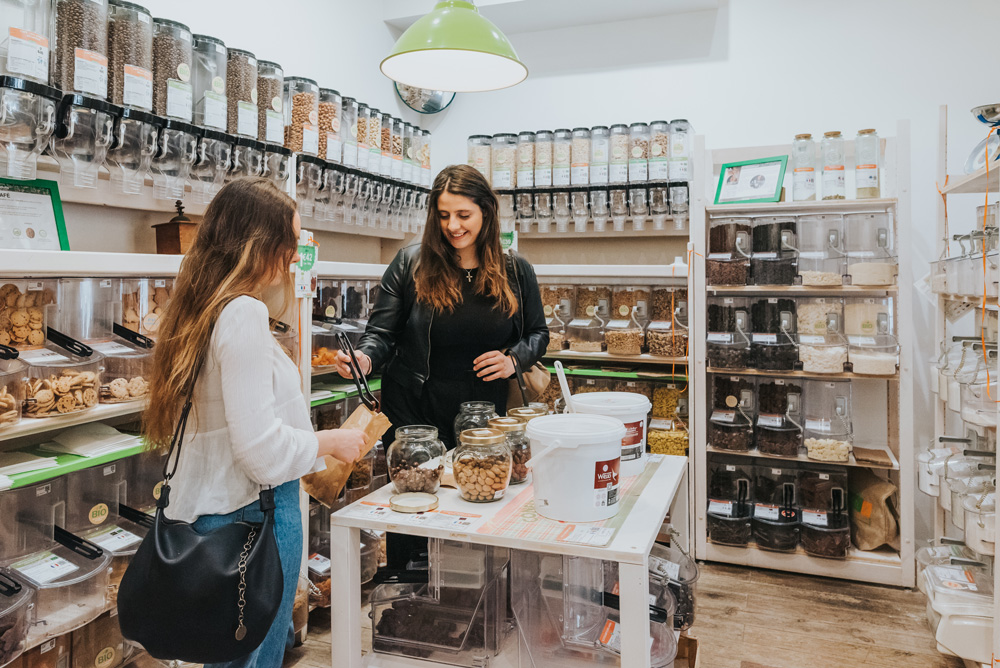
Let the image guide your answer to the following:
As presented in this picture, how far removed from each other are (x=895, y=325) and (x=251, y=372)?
9.76 feet

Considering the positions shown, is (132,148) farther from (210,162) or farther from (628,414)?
(628,414)

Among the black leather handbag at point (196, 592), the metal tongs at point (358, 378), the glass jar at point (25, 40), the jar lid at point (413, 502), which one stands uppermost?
the glass jar at point (25, 40)

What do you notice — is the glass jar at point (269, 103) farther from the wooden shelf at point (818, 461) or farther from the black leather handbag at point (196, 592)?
the wooden shelf at point (818, 461)

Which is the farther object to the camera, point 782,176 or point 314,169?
point 782,176

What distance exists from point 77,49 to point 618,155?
2.44 m

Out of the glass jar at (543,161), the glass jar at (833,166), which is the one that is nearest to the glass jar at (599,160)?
the glass jar at (543,161)

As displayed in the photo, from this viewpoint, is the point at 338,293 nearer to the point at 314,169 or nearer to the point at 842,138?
the point at 314,169

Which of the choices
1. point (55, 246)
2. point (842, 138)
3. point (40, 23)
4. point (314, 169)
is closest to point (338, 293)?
point (314, 169)

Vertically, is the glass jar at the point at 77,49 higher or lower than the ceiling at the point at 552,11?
lower

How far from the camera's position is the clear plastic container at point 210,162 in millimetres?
2176

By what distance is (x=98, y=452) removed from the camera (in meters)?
1.90

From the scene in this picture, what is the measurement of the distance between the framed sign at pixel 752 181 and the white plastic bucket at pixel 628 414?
198cm

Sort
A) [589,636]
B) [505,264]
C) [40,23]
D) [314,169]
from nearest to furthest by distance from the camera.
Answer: [589,636] → [40,23] → [505,264] → [314,169]

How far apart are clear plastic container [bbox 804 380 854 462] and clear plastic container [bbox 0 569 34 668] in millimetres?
2995
